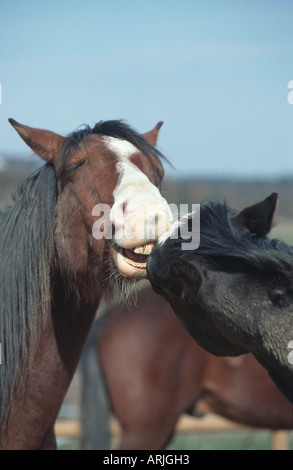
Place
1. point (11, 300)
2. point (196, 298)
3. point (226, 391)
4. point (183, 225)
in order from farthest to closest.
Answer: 1. point (226, 391)
2. point (11, 300)
3. point (183, 225)
4. point (196, 298)

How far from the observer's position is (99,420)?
5.46 meters

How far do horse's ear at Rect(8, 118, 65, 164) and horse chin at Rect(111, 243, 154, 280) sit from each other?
0.55m

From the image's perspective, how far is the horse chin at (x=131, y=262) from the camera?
227 cm

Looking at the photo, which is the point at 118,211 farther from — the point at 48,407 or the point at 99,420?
the point at 99,420

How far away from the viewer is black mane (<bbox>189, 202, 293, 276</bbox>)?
1.62 meters

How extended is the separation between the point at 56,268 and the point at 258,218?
3.13ft


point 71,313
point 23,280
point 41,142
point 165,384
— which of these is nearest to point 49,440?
point 71,313

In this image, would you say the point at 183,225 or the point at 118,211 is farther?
the point at 118,211

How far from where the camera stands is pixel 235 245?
67.4 inches

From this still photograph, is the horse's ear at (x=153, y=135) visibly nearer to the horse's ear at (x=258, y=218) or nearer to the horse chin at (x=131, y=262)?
the horse chin at (x=131, y=262)

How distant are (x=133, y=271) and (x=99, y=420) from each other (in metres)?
3.56

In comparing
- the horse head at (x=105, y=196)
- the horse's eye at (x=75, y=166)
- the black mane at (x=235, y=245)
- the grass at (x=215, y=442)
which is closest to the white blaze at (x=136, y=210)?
the horse head at (x=105, y=196)

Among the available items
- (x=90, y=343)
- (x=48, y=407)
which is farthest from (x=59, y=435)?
(x=48, y=407)

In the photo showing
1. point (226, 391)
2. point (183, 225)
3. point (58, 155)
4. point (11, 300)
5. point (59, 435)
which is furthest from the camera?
point (59, 435)
